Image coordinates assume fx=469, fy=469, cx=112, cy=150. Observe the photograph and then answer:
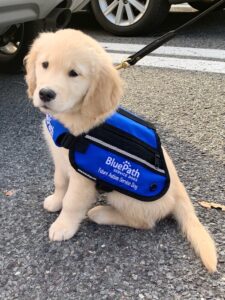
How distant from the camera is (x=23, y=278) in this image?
1878 millimetres

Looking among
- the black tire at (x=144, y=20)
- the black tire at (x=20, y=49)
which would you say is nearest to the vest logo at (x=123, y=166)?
the black tire at (x=20, y=49)

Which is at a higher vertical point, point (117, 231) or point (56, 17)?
point (56, 17)

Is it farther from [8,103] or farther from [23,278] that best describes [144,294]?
[8,103]

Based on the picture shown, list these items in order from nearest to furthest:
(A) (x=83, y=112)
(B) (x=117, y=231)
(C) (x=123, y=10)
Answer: (A) (x=83, y=112) → (B) (x=117, y=231) → (C) (x=123, y=10)

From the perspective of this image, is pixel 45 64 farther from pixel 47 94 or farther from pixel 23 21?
pixel 23 21

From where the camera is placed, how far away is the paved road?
71.8 inches

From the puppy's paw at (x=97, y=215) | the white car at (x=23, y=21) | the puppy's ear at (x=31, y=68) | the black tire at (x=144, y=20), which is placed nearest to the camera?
the puppy's ear at (x=31, y=68)

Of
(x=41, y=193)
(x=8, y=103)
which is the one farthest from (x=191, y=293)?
(x=8, y=103)

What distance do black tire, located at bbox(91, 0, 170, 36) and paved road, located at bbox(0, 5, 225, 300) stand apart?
1579 mm

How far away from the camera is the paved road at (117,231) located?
1824 millimetres

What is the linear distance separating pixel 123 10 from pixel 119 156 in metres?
3.51

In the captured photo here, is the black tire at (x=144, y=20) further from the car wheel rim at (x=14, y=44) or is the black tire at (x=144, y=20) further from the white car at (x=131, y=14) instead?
the car wheel rim at (x=14, y=44)

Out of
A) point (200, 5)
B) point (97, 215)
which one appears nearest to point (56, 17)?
point (97, 215)

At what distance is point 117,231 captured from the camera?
2.14 m
